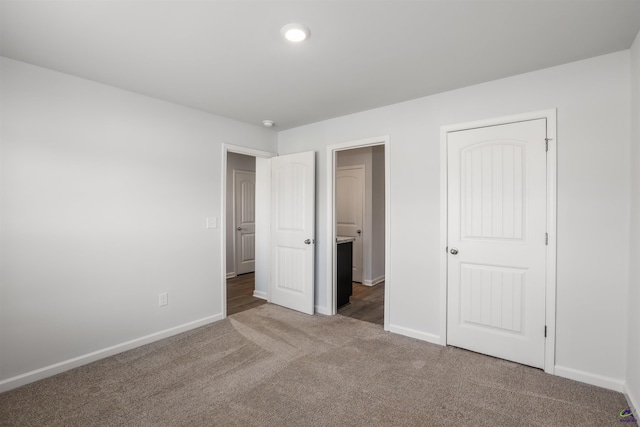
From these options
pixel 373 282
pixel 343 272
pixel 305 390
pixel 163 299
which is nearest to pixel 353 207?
pixel 373 282

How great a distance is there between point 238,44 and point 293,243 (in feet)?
7.95

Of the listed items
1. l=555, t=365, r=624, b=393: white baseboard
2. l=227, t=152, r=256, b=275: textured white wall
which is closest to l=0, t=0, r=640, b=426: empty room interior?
l=555, t=365, r=624, b=393: white baseboard

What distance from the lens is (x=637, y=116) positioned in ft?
6.38

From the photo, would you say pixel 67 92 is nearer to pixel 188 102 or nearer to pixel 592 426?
pixel 188 102

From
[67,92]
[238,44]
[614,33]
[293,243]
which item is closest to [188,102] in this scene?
[67,92]

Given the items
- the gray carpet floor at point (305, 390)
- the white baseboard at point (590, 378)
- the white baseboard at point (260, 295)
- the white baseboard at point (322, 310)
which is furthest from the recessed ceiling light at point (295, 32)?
the white baseboard at point (260, 295)

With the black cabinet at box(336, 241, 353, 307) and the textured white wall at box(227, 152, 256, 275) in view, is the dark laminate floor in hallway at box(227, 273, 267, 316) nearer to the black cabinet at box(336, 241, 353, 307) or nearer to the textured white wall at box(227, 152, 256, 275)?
the textured white wall at box(227, 152, 256, 275)

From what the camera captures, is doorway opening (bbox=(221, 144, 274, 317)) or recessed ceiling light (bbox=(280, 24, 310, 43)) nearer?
recessed ceiling light (bbox=(280, 24, 310, 43))

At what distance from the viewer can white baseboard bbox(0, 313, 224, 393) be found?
2240mm

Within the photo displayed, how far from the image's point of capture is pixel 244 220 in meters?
6.24

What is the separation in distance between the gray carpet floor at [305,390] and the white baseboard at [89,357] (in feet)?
0.21

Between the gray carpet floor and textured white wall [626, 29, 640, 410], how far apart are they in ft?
0.69

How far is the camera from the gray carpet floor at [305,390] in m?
1.91

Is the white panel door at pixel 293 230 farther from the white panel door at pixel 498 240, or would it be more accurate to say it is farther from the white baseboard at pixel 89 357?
the white panel door at pixel 498 240
